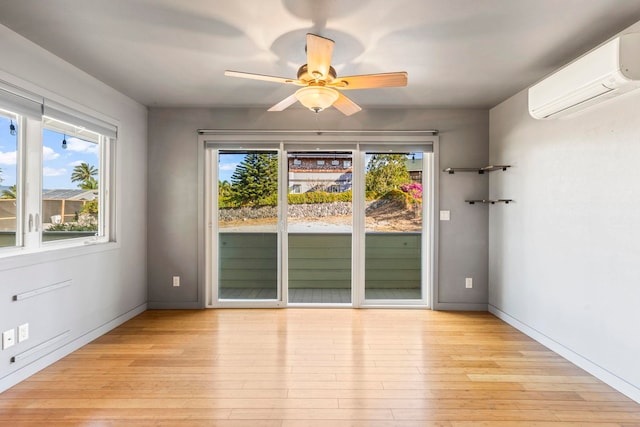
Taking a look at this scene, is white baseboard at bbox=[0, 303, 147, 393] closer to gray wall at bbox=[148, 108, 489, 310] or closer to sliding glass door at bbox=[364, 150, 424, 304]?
gray wall at bbox=[148, 108, 489, 310]

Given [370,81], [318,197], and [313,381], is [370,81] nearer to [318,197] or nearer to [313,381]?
[318,197]

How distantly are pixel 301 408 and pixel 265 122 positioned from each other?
2940mm

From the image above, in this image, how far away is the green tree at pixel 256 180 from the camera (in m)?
3.97

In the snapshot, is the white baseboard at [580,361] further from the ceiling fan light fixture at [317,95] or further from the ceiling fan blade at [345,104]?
the ceiling fan light fixture at [317,95]

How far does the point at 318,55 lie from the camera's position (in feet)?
6.36

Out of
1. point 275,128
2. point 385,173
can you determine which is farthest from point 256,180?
point 385,173

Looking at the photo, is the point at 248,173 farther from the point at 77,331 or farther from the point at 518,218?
the point at 518,218

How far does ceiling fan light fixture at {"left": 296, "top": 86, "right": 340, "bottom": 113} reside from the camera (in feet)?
7.25

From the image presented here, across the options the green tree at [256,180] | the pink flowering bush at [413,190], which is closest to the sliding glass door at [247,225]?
the green tree at [256,180]

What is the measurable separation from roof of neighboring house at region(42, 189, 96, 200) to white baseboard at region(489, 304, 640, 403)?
4.34m

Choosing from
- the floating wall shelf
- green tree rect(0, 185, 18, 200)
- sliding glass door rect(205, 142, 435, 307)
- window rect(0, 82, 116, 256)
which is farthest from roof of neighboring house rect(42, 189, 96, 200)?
the floating wall shelf

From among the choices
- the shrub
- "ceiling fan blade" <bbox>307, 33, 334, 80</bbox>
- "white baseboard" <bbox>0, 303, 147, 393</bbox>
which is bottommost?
"white baseboard" <bbox>0, 303, 147, 393</bbox>

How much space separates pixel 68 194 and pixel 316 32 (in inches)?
97.6

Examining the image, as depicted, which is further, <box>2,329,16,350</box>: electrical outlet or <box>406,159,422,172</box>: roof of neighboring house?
<box>406,159,422,172</box>: roof of neighboring house
